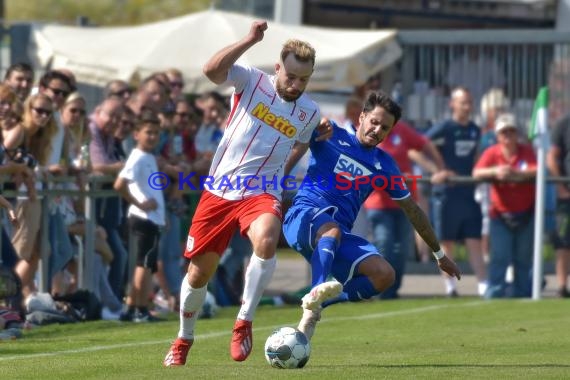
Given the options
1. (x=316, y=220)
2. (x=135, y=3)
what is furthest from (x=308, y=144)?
(x=135, y=3)

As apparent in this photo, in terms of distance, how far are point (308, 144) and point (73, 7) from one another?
4809 centimetres

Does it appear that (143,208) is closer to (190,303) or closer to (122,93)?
(122,93)

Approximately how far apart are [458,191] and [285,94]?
27.9 feet

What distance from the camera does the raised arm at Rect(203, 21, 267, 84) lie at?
32.2 feet

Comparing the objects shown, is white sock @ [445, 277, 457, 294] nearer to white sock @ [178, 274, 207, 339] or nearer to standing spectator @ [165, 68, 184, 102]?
standing spectator @ [165, 68, 184, 102]

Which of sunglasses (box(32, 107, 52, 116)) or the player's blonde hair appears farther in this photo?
sunglasses (box(32, 107, 52, 116))

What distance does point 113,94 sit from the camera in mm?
16609

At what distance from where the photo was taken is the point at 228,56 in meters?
10.0

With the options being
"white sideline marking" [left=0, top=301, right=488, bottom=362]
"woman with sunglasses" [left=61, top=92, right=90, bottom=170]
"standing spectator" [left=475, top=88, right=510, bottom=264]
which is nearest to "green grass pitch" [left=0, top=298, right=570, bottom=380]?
"white sideline marking" [left=0, top=301, right=488, bottom=362]

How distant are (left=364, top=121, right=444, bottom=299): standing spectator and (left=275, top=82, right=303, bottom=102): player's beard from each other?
7120 millimetres

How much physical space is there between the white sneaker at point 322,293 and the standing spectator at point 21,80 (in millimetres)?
6065

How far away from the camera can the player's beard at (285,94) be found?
34.0 ft

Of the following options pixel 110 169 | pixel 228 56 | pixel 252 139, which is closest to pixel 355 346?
pixel 252 139

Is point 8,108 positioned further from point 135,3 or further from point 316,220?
point 135,3
